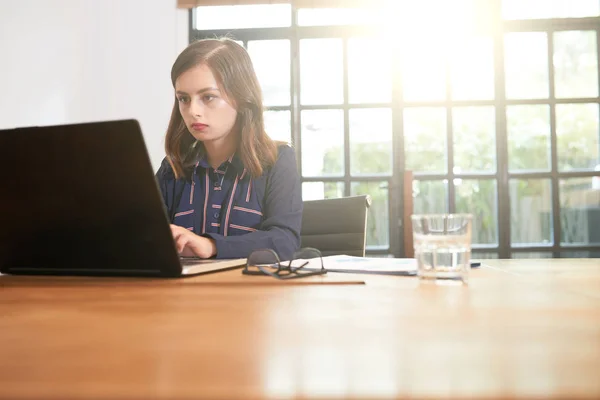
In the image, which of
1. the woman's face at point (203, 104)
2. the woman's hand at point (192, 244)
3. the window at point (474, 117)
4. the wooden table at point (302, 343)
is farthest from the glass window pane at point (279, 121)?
the wooden table at point (302, 343)

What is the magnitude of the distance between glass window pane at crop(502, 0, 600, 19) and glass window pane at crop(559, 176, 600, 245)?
3.60 ft

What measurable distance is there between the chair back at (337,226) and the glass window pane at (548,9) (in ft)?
8.12

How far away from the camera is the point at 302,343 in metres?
0.33

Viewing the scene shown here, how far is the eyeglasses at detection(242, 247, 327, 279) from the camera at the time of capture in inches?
30.2

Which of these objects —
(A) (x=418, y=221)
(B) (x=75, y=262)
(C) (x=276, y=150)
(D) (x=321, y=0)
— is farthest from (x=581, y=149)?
(B) (x=75, y=262)

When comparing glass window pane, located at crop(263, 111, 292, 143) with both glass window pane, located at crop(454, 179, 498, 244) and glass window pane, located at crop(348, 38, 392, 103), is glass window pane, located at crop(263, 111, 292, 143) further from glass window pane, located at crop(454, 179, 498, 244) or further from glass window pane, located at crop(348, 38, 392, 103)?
glass window pane, located at crop(454, 179, 498, 244)

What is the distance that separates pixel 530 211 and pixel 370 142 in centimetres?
116

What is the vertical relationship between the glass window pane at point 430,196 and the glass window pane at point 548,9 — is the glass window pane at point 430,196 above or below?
below

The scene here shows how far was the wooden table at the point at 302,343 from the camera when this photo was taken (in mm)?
235

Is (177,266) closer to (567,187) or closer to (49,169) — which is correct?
(49,169)

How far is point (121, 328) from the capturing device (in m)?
0.38

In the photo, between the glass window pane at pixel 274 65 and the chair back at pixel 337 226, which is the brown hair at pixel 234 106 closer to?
the chair back at pixel 337 226

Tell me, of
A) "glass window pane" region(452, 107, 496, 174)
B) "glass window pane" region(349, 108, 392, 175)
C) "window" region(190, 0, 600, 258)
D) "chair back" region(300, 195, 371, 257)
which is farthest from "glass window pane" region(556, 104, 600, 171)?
"chair back" region(300, 195, 371, 257)

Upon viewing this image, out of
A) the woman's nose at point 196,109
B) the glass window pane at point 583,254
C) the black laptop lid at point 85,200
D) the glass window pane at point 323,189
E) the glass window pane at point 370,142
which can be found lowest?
the glass window pane at point 583,254
